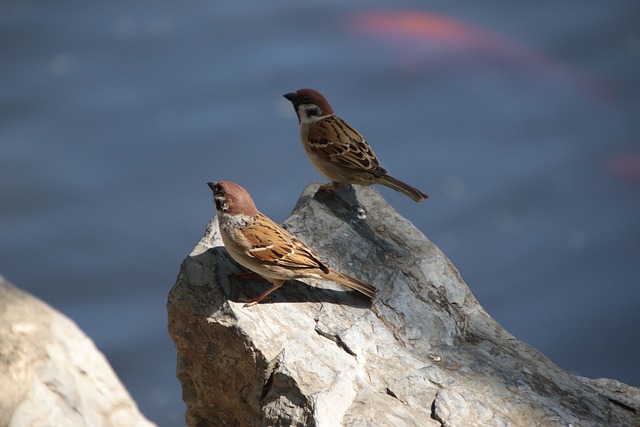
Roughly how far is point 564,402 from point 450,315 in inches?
28.4

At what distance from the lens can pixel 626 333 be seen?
663cm

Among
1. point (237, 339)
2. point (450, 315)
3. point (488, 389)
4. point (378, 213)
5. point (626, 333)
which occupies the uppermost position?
point (626, 333)

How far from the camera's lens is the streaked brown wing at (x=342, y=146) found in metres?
5.20

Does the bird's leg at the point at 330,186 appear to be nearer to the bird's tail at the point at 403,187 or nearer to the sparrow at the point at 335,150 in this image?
the sparrow at the point at 335,150

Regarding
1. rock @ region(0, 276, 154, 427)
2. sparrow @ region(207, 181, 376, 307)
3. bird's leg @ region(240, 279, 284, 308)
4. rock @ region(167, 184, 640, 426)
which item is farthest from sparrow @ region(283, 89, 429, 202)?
rock @ region(0, 276, 154, 427)

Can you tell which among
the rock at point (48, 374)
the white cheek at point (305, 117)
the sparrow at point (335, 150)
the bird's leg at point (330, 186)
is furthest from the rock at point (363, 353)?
the white cheek at point (305, 117)

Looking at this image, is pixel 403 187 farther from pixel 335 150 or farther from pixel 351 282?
pixel 351 282

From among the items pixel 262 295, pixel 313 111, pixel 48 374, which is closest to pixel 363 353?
pixel 262 295

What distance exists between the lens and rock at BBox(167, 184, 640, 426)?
382cm

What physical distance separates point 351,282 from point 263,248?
0.49 metres

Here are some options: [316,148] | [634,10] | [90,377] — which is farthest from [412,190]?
[634,10]

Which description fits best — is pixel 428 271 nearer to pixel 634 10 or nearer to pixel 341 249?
pixel 341 249

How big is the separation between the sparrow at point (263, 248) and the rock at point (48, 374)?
783mm

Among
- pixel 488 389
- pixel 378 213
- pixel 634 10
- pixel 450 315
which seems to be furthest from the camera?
pixel 634 10
